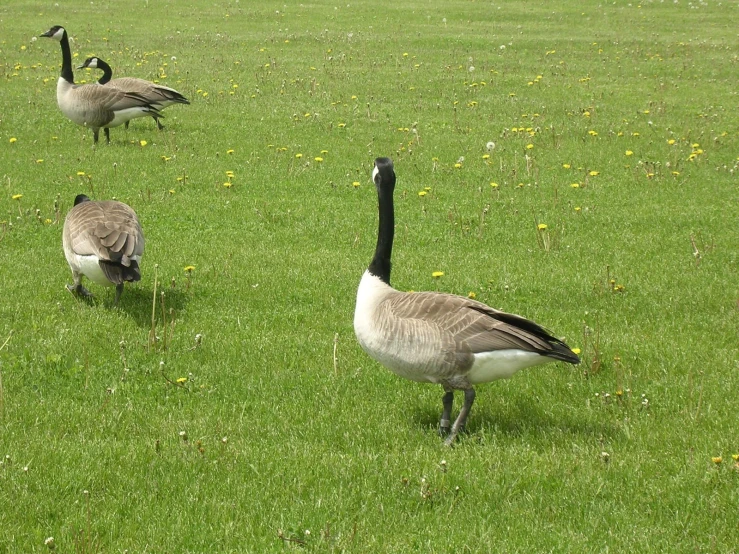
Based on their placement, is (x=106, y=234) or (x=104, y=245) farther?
(x=106, y=234)

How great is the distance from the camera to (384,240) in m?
6.51

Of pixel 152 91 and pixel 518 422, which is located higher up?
pixel 152 91

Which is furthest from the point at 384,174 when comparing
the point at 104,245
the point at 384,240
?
the point at 104,245

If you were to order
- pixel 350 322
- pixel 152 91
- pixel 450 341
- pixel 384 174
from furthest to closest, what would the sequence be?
1. pixel 152 91
2. pixel 350 322
3. pixel 384 174
4. pixel 450 341

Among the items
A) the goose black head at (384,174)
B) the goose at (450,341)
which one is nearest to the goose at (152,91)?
the goose black head at (384,174)

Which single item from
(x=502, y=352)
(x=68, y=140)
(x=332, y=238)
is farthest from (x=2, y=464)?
(x=68, y=140)

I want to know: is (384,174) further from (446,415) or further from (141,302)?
(141,302)

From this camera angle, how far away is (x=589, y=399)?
22.2ft

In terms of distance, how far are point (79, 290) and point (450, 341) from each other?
4.83 metres

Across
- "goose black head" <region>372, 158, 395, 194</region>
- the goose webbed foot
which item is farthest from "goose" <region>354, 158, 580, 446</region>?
the goose webbed foot

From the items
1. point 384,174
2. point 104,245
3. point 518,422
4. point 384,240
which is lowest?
point 518,422

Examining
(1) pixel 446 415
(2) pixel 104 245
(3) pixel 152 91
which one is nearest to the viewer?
(1) pixel 446 415

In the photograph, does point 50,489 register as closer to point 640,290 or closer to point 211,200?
point 640,290

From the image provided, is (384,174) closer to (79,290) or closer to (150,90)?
(79,290)
